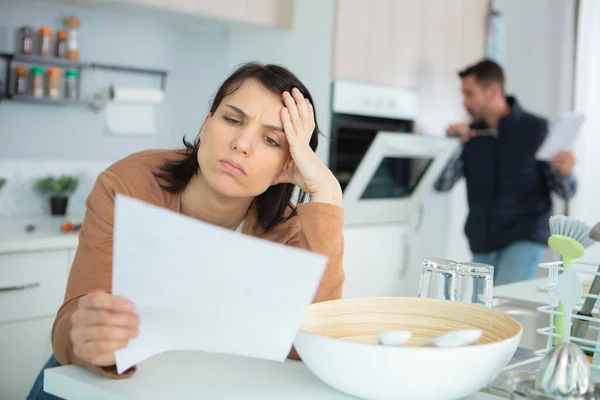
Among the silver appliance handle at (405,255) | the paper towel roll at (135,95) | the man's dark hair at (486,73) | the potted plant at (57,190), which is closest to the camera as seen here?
the potted plant at (57,190)

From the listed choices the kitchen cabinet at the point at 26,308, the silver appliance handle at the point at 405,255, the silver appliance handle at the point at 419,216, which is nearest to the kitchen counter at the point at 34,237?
the kitchen cabinet at the point at 26,308

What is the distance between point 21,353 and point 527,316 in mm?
1537

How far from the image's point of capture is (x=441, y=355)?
0.83m

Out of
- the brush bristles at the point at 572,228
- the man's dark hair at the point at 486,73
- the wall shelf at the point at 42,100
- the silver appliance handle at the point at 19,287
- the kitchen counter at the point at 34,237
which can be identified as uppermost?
the man's dark hair at the point at 486,73

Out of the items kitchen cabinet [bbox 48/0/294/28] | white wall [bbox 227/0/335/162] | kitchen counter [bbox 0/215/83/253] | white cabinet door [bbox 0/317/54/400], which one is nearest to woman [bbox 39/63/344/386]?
kitchen counter [bbox 0/215/83/253]

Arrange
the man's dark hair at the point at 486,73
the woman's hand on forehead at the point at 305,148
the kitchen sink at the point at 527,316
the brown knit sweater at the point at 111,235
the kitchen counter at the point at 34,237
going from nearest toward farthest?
1. the brown knit sweater at the point at 111,235
2. the woman's hand on forehead at the point at 305,148
3. the kitchen sink at the point at 527,316
4. the kitchen counter at the point at 34,237
5. the man's dark hair at the point at 486,73

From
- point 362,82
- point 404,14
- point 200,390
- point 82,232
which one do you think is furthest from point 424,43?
point 200,390

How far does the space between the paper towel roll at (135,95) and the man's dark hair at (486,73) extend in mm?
1369

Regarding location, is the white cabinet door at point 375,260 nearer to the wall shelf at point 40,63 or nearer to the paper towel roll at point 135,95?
the paper towel roll at point 135,95

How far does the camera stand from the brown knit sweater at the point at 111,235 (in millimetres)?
1189

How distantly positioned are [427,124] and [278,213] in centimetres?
217

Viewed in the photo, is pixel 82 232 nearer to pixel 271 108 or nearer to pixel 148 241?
pixel 271 108

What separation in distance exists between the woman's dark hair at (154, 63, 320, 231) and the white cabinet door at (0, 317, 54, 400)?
1.08 metres

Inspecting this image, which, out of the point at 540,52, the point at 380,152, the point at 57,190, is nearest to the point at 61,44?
the point at 57,190
